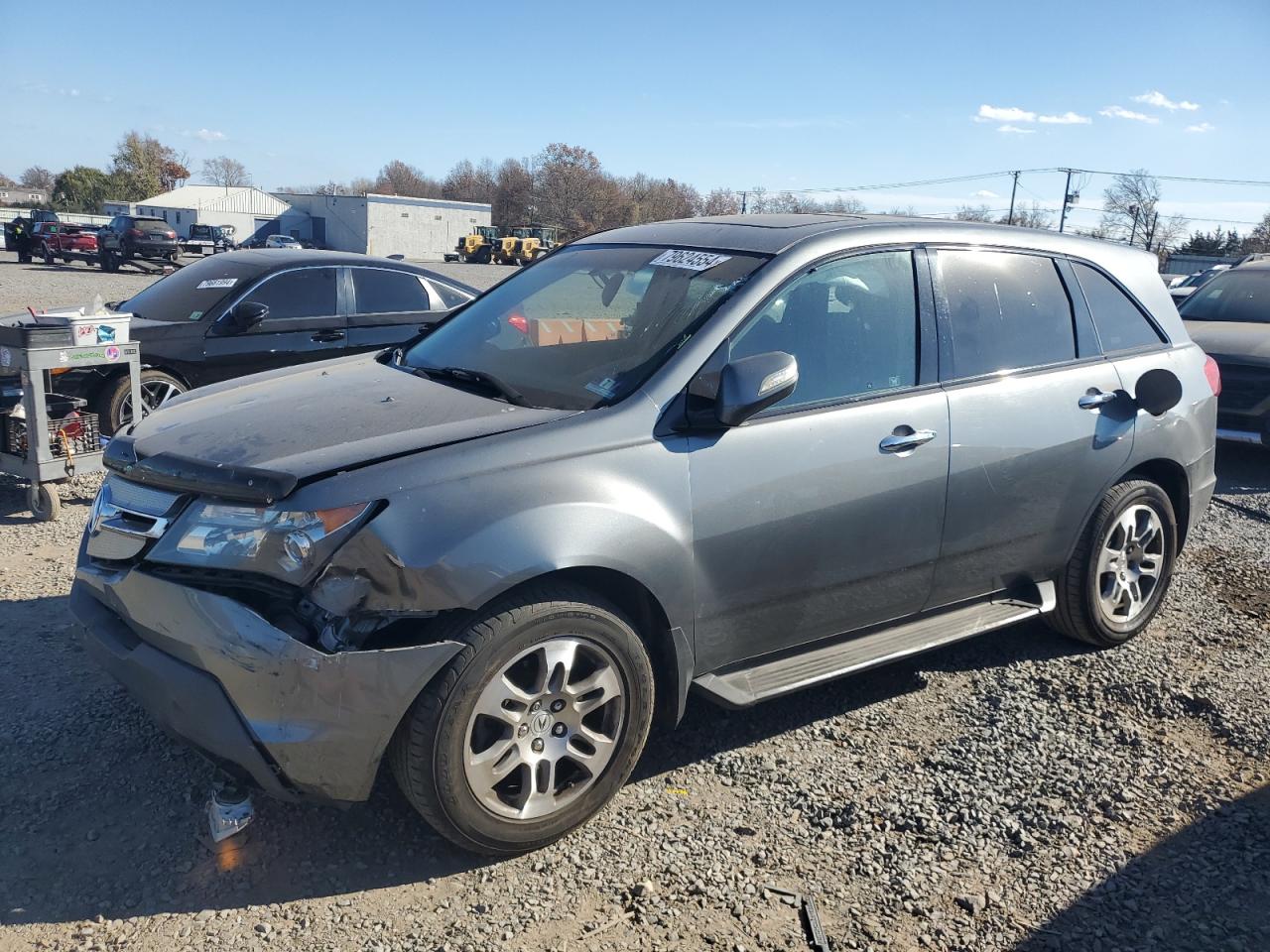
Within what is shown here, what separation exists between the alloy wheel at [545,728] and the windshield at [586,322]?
0.85m

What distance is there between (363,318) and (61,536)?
3026mm

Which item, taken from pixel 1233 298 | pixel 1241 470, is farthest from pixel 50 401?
pixel 1233 298

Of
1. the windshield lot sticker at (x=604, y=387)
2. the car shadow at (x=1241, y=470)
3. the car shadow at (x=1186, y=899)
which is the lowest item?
the car shadow at (x=1186, y=899)

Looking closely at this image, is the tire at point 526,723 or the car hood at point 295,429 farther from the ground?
the car hood at point 295,429

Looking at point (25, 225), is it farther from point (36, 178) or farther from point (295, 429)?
point (36, 178)

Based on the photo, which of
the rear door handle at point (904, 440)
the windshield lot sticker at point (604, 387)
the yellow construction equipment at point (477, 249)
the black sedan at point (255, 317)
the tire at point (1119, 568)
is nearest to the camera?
the windshield lot sticker at point (604, 387)

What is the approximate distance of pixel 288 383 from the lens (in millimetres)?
3812

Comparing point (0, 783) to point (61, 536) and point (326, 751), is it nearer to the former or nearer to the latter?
point (326, 751)

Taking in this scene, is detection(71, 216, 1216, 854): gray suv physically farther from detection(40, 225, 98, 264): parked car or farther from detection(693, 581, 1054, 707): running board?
detection(40, 225, 98, 264): parked car

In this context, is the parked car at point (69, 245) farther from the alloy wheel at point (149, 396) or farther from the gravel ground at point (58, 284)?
the alloy wheel at point (149, 396)

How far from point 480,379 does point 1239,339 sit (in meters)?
7.95

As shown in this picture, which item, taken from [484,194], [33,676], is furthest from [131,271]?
[484,194]

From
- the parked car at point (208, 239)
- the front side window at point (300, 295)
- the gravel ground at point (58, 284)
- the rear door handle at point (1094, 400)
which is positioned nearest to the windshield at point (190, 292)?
the front side window at point (300, 295)

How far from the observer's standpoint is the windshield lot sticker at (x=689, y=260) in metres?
3.68
